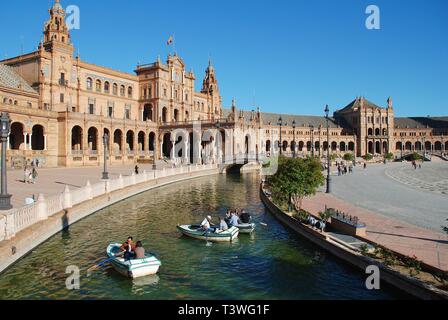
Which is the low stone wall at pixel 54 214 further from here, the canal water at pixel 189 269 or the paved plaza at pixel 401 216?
the paved plaza at pixel 401 216

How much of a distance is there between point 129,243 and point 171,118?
2667 inches

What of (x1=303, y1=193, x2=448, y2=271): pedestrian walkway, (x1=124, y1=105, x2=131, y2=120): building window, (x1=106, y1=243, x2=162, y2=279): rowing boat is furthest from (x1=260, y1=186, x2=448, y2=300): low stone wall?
(x1=124, y1=105, x2=131, y2=120): building window

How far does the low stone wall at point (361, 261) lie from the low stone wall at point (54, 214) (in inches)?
475

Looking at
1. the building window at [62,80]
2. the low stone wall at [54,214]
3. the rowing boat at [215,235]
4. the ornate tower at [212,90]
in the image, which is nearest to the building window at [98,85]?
the building window at [62,80]

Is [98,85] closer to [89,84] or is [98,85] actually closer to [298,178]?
[89,84]

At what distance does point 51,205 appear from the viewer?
18.3 metres

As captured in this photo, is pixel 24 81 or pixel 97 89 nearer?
pixel 24 81

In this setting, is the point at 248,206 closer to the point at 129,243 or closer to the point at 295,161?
the point at 295,161

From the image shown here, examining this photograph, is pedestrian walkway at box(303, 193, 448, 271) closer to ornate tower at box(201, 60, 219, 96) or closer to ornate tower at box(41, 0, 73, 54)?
ornate tower at box(41, 0, 73, 54)

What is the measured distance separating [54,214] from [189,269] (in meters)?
8.49

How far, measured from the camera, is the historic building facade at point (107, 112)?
53.6 m
